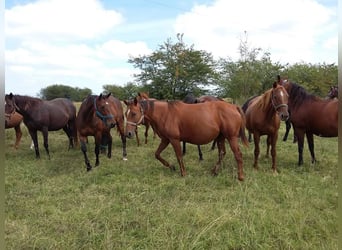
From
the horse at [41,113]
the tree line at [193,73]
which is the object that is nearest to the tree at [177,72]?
the tree line at [193,73]

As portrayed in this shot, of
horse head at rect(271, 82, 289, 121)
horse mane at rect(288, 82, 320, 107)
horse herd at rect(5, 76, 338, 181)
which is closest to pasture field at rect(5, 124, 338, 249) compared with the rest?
horse herd at rect(5, 76, 338, 181)

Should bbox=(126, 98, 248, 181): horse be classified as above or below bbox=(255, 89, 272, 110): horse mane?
below

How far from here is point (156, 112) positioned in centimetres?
A: 604

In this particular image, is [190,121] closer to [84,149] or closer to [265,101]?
[265,101]

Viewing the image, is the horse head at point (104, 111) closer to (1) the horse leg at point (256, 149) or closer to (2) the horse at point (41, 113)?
(2) the horse at point (41, 113)

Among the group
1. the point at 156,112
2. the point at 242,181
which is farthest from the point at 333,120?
the point at 156,112

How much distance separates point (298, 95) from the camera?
680cm

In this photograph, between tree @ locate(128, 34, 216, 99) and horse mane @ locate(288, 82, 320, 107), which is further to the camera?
tree @ locate(128, 34, 216, 99)

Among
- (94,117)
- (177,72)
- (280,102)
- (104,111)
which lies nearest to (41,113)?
(94,117)

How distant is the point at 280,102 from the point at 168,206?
2.86 meters

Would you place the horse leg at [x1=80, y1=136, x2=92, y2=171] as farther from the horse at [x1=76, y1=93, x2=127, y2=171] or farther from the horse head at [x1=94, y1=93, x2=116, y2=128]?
the horse head at [x1=94, y1=93, x2=116, y2=128]

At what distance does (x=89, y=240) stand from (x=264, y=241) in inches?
76.3

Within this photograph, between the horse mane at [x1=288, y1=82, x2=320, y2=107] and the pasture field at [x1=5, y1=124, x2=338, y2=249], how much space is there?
142cm

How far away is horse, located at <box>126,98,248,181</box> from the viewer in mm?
5879
